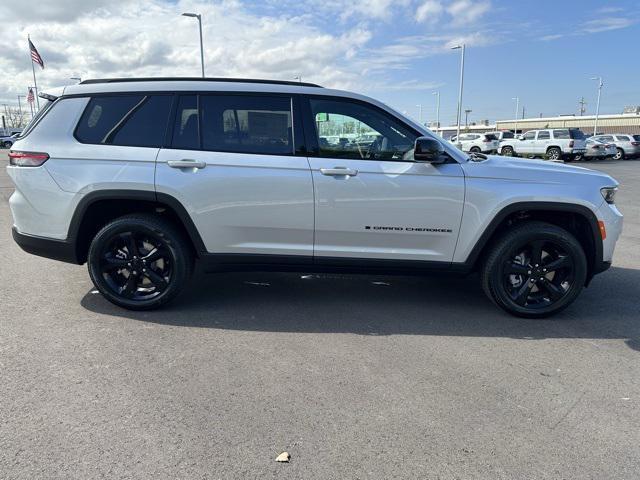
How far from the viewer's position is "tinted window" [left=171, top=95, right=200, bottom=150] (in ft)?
13.2

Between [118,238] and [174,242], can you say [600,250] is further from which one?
[118,238]

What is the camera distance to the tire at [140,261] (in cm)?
408

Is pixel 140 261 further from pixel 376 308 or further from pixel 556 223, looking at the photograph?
pixel 556 223

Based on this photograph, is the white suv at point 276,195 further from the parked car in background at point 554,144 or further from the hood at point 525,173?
the parked car in background at point 554,144

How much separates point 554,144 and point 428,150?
2670 centimetres

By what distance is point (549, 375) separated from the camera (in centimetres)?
326

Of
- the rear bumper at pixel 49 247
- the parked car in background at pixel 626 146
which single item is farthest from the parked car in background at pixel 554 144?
the rear bumper at pixel 49 247

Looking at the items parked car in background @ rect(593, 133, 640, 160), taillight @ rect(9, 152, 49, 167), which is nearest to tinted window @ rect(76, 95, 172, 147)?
taillight @ rect(9, 152, 49, 167)

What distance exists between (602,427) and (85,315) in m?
3.94

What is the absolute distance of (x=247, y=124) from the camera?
4.04 meters

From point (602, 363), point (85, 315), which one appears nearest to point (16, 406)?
point (85, 315)

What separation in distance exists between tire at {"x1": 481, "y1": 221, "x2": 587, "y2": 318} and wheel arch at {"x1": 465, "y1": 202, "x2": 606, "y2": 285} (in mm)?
89

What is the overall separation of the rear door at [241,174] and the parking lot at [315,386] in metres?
0.73

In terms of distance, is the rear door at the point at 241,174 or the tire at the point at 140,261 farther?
the tire at the point at 140,261
